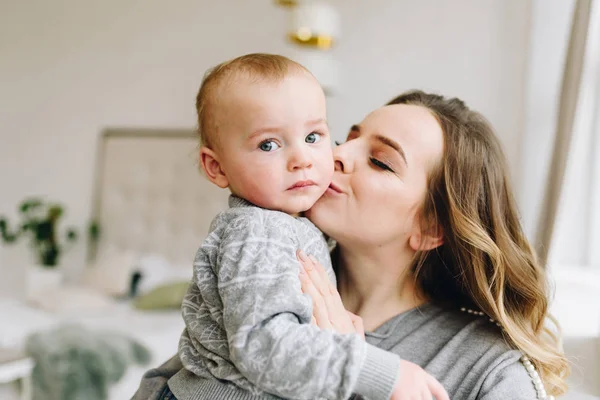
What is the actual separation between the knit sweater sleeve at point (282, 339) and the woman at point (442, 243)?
0.31 m

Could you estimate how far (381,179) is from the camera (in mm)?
1298

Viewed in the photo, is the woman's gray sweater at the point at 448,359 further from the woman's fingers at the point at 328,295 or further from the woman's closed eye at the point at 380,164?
the woman's closed eye at the point at 380,164

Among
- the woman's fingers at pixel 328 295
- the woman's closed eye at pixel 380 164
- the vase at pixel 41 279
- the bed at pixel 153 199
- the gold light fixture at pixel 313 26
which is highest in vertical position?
the gold light fixture at pixel 313 26

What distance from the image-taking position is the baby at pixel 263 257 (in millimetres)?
890

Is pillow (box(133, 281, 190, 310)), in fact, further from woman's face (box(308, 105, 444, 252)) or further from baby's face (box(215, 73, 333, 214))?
baby's face (box(215, 73, 333, 214))

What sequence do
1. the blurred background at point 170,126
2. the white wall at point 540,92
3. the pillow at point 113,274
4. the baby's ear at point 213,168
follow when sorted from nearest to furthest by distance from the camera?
the baby's ear at point 213,168
the blurred background at point 170,126
the white wall at point 540,92
the pillow at point 113,274

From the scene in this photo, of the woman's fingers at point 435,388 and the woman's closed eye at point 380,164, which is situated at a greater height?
the woman's closed eye at point 380,164

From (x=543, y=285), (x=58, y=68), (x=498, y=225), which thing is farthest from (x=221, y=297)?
(x=58, y=68)

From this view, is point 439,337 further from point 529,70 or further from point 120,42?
point 120,42

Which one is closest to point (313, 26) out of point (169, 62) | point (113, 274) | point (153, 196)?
point (169, 62)

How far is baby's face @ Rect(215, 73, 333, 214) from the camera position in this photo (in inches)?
40.6

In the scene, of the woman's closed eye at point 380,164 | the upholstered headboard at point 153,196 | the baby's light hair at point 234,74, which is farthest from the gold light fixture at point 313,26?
the baby's light hair at point 234,74

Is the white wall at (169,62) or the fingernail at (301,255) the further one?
the white wall at (169,62)

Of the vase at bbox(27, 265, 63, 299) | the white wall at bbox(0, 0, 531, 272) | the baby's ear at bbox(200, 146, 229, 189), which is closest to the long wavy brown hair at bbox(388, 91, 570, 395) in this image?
the baby's ear at bbox(200, 146, 229, 189)
